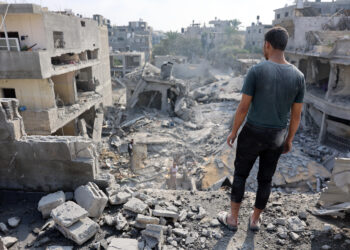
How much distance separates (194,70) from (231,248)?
41.2 meters

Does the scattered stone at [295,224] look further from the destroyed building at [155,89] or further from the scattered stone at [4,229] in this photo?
the destroyed building at [155,89]

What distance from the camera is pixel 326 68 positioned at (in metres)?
19.3

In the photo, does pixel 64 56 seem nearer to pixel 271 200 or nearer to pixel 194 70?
pixel 271 200

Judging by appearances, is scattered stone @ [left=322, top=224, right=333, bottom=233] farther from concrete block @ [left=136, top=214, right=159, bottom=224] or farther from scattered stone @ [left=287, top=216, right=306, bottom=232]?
concrete block @ [left=136, top=214, right=159, bottom=224]

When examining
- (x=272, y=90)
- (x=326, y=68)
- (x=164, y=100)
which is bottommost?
(x=164, y=100)

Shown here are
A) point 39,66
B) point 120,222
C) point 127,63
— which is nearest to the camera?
point 120,222

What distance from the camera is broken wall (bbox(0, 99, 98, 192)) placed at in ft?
12.1

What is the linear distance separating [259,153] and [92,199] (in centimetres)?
212

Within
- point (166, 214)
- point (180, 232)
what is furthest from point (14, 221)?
point (180, 232)

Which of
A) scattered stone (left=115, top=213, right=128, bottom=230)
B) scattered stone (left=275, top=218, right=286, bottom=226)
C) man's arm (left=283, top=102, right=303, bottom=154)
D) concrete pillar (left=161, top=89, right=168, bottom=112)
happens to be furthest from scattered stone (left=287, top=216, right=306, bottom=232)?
concrete pillar (left=161, top=89, right=168, bottom=112)

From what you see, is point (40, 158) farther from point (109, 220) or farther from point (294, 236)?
point (294, 236)

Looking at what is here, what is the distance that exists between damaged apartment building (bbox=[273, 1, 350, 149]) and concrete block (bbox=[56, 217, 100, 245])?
13.7m

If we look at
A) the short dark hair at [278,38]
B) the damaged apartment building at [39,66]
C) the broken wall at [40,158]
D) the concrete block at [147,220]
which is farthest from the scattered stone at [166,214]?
the damaged apartment building at [39,66]

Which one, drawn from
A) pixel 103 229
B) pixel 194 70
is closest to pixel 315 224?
pixel 103 229
